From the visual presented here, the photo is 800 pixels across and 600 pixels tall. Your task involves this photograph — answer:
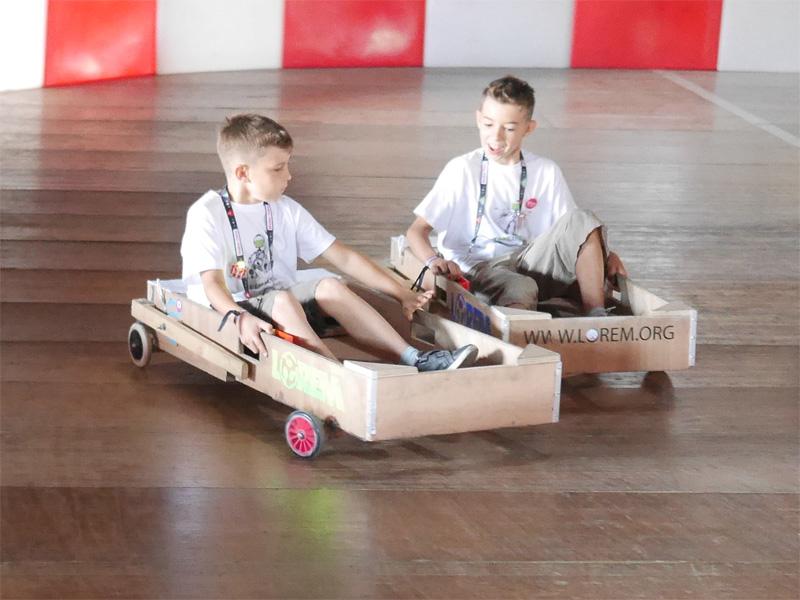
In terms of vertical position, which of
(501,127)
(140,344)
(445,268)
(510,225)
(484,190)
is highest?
(501,127)

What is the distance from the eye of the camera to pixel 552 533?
7.23 feet

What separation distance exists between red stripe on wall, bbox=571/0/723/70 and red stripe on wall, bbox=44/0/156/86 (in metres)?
3.47

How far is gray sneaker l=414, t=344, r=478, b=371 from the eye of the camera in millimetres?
2531

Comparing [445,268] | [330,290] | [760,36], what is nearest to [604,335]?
[445,268]

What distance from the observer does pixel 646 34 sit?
935cm

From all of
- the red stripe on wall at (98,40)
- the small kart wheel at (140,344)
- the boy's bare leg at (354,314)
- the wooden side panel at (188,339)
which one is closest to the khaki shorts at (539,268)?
the boy's bare leg at (354,314)

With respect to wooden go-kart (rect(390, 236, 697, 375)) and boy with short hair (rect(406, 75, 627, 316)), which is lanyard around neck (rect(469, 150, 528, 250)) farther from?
wooden go-kart (rect(390, 236, 697, 375))

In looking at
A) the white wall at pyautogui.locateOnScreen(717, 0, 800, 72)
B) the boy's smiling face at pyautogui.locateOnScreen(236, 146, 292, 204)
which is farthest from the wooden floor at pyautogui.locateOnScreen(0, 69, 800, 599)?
Answer: the white wall at pyautogui.locateOnScreen(717, 0, 800, 72)

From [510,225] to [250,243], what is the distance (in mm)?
846

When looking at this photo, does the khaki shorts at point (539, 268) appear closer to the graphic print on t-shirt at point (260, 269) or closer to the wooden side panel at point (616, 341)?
the wooden side panel at point (616, 341)

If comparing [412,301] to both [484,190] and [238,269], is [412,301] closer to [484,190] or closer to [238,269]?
[238,269]

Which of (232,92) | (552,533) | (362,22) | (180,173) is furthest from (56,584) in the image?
(362,22)

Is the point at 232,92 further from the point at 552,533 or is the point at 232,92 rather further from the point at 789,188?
the point at 552,533

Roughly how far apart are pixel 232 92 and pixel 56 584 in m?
5.90
